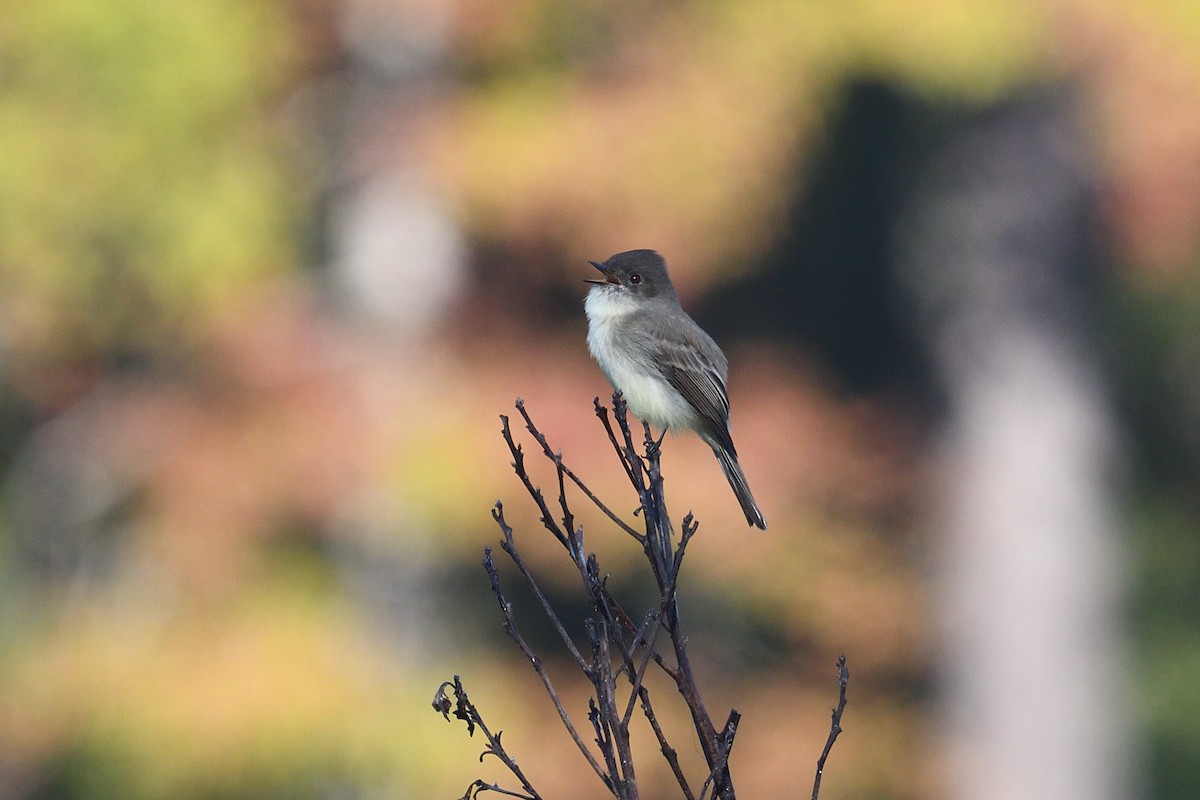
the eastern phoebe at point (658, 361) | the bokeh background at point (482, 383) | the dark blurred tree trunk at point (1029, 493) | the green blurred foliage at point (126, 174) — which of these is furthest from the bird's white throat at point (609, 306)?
the dark blurred tree trunk at point (1029, 493)

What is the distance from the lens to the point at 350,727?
9203 mm

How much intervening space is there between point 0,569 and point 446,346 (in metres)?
3.40

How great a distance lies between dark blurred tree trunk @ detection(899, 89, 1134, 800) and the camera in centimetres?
1107

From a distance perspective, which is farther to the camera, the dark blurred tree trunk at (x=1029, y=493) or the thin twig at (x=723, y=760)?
the dark blurred tree trunk at (x=1029, y=493)

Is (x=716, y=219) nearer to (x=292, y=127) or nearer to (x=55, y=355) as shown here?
(x=292, y=127)

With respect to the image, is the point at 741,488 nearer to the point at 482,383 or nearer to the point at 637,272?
the point at 637,272

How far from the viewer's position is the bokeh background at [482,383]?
948 cm

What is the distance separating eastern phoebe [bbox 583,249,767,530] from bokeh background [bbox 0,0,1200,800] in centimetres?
403

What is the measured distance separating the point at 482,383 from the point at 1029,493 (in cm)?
385

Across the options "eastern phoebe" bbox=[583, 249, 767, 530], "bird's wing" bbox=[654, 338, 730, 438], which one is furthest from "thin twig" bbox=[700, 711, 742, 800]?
"bird's wing" bbox=[654, 338, 730, 438]

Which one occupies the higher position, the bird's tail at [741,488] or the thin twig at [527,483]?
the bird's tail at [741,488]

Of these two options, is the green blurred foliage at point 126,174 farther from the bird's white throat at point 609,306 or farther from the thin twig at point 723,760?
the thin twig at point 723,760

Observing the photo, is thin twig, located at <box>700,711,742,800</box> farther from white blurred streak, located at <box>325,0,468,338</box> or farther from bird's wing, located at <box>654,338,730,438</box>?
white blurred streak, located at <box>325,0,468,338</box>

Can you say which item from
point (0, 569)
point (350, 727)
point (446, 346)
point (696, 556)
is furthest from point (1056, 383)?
point (0, 569)
